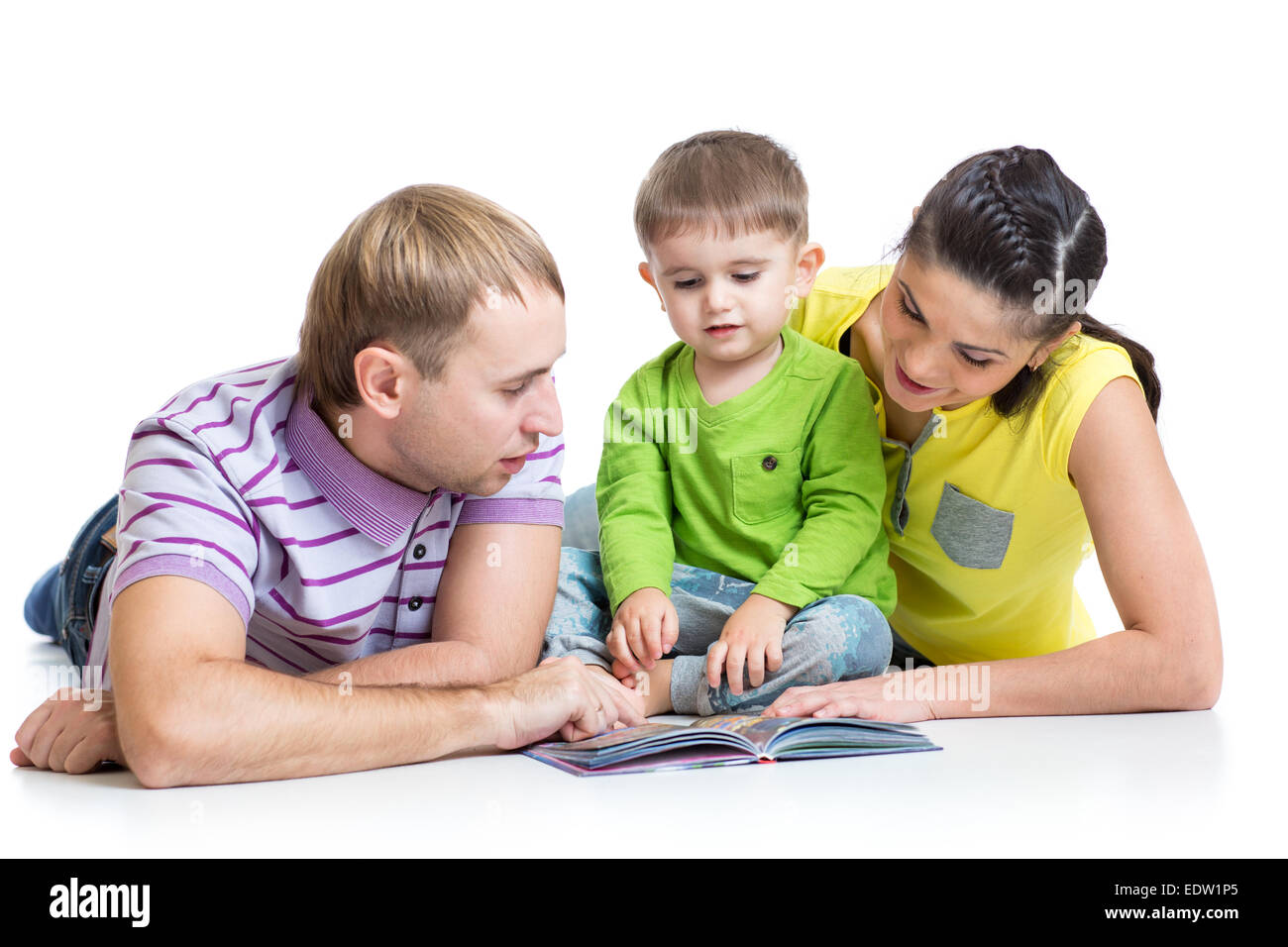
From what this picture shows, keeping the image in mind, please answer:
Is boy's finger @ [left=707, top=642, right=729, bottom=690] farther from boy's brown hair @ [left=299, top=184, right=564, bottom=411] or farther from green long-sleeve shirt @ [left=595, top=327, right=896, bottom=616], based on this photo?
boy's brown hair @ [left=299, top=184, right=564, bottom=411]

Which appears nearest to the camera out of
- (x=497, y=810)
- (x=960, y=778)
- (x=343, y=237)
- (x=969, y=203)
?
(x=497, y=810)

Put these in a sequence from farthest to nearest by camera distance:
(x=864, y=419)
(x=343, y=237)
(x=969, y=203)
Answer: (x=864, y=419) < (x=969, y=203) < (x=343, y=237)

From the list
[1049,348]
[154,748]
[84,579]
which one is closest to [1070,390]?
[1049,348]

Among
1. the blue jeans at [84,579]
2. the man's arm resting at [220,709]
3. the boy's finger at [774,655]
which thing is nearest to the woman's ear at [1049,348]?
the boy's finger at [774,655]

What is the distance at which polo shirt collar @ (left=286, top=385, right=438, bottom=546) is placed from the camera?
215 centimetres

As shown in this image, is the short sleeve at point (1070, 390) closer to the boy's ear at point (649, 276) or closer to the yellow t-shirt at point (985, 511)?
the yellow t-shirt at point (985, 511)

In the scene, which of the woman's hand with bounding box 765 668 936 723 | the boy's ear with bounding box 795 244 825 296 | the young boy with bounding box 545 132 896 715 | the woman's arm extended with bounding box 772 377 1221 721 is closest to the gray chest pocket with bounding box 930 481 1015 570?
the young boy with bounding box 545 132 896 715

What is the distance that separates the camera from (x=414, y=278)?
2051 mm

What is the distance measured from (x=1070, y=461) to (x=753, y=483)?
0.60m

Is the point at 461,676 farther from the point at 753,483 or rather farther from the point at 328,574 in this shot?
the point at 753,483

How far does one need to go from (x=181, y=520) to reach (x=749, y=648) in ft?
3.26
